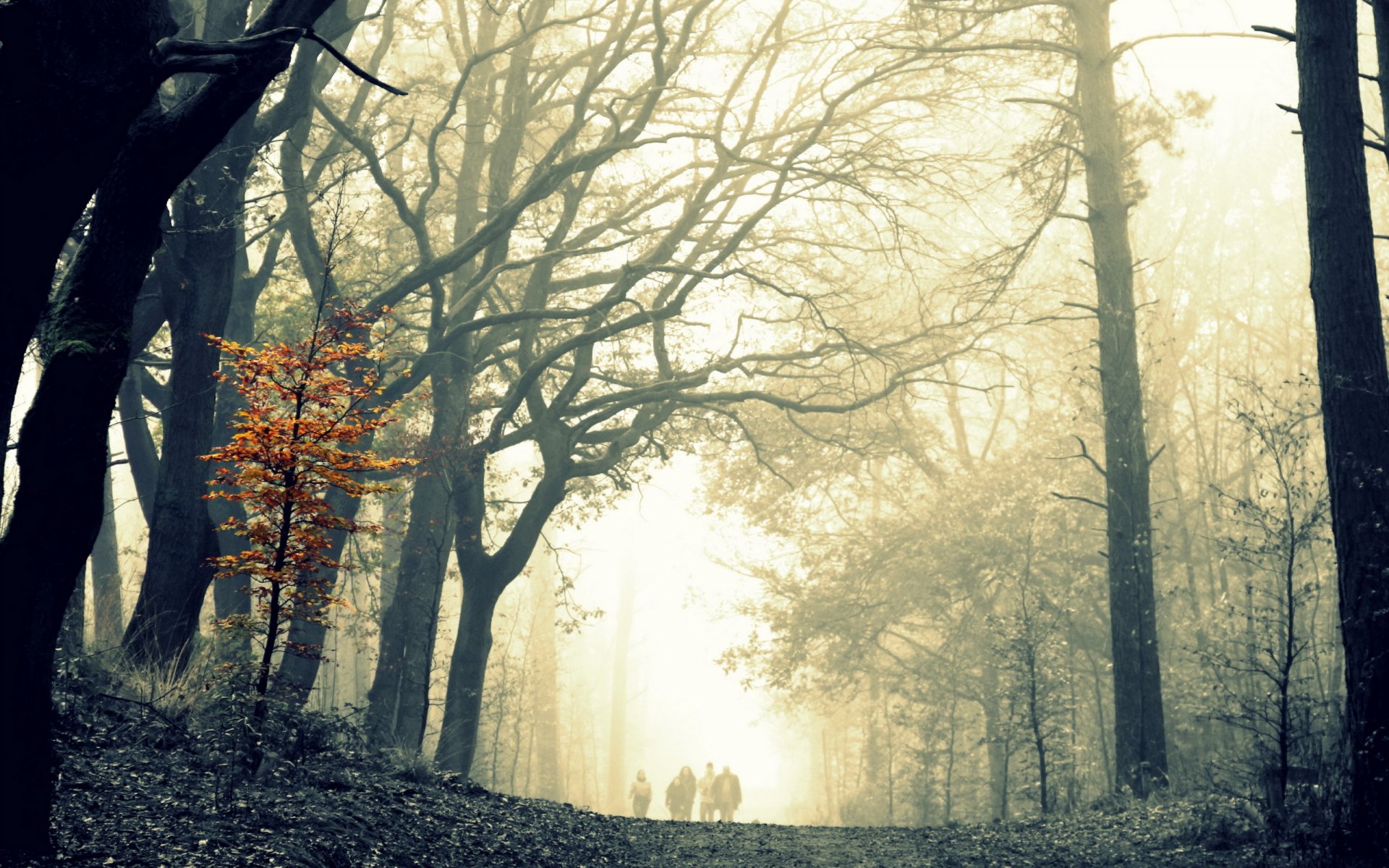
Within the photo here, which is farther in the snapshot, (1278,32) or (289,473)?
(1278,32)

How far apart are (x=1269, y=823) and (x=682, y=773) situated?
1749 centimetres

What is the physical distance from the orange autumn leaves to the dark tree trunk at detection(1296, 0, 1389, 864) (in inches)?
241

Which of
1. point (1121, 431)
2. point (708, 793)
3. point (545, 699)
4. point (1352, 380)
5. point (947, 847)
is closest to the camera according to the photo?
point (1352, 380)

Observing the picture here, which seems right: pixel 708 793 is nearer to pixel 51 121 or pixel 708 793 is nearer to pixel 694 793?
pixel 694 793

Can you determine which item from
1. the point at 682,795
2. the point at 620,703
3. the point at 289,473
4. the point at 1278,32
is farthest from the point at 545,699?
the point at 1278,32

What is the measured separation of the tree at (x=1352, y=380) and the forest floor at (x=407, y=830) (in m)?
0.81

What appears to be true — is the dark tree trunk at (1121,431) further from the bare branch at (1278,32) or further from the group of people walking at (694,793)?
the group of people walking at (694,793)

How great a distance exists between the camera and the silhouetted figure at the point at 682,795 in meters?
22.9

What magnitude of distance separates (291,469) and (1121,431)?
9.89 metres

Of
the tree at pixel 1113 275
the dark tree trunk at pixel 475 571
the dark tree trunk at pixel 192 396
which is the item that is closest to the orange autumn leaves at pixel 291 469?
the dark tree trunk at pixel 192 396

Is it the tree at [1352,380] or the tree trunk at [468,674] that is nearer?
the tree at [1352,380]

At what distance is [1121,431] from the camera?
40.8ft

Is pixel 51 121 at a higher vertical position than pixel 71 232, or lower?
higher

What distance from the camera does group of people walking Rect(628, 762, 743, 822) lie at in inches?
891
